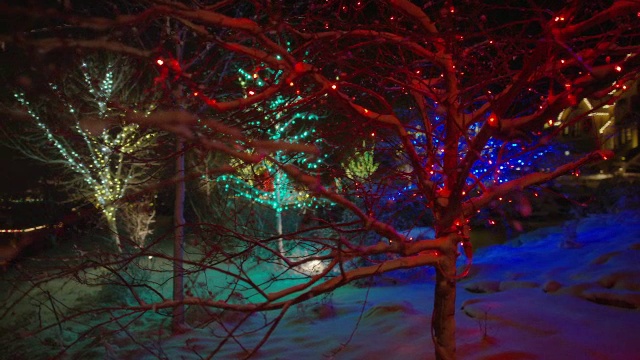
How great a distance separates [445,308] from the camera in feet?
13.1

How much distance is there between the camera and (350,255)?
3.29 meters

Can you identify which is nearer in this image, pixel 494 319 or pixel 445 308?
pixel 445 308

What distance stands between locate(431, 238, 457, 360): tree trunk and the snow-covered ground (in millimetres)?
725

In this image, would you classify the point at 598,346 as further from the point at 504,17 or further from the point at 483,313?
the point at 504,17

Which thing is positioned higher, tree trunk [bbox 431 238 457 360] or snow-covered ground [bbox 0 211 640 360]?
tree trunk [bbox 431 238 457 360]

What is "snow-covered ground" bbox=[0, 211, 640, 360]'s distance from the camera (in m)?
5.29

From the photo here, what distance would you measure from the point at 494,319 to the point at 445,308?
265 cm

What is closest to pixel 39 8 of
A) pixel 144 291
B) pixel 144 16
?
pixel 144 16

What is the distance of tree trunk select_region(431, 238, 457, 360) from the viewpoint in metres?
3.92

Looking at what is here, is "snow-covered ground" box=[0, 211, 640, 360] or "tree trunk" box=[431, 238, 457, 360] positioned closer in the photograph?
"tree trunk" box=[431, 238, 457, 360]

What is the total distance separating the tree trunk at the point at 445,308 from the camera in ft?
12.9

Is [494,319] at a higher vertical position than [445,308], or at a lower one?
lower

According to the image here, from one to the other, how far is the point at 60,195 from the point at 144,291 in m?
10.6

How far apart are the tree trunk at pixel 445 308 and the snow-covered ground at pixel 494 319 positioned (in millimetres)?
725
